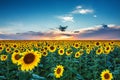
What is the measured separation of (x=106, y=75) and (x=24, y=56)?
5.82 ft

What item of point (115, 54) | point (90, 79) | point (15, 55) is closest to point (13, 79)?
point (15, 55)

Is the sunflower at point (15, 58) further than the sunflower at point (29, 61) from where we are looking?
Yes

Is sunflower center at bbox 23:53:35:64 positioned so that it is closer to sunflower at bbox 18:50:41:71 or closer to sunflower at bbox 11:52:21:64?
sunflower at bbox 18:50:41:71

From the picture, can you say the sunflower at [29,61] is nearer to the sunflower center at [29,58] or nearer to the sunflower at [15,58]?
the sunflower center at [29,58]

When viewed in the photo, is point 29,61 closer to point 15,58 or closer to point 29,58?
point 29,58

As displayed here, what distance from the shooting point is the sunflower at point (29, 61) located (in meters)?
5.79

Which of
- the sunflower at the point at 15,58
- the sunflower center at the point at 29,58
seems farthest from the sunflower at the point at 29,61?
the sunflower at the point at 15,58

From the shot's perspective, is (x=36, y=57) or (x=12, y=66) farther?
(x=12, y=66)

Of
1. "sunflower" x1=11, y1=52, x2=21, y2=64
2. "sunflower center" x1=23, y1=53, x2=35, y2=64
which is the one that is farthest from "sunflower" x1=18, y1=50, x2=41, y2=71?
"sunflower" x1=11, y1=52, x2=21, y2=64

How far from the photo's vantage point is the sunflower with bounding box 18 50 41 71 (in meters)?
5.79

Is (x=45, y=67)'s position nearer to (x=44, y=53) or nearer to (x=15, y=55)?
(x=44, y=53)

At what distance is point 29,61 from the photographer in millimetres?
5945

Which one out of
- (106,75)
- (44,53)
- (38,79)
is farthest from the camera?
(44,53)

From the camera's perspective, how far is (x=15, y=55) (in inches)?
294
